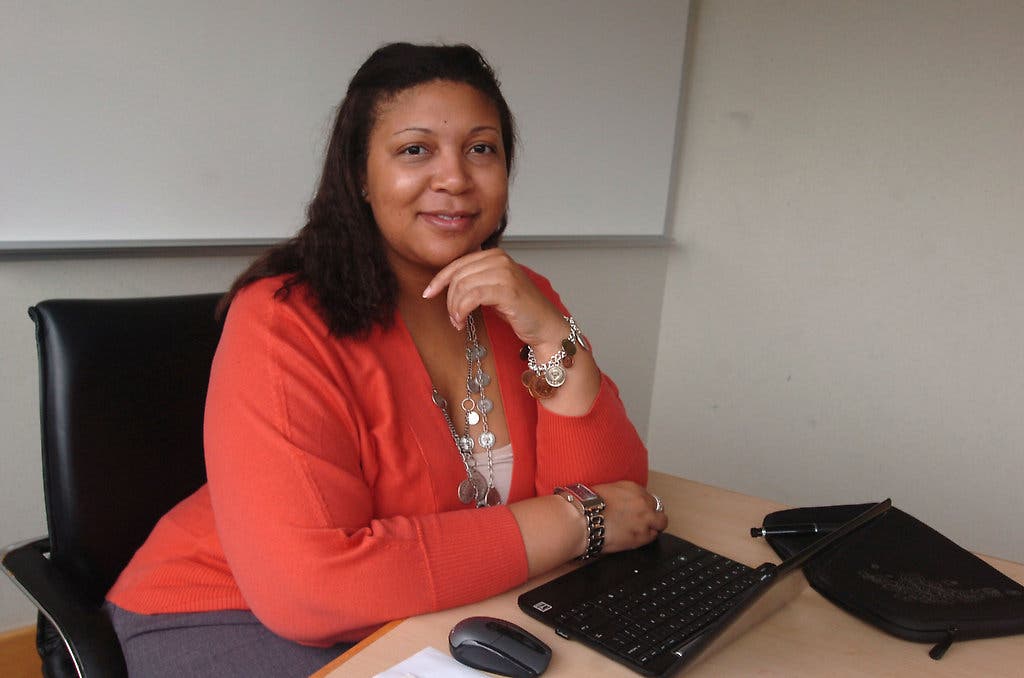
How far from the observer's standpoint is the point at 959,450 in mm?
2453

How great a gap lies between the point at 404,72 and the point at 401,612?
740 millimetres

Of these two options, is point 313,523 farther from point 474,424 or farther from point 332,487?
point 474,424

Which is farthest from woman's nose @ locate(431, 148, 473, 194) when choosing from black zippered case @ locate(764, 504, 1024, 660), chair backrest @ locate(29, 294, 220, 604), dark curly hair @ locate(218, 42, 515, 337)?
black zippered case @ locate(764, 504, 1024, 660)

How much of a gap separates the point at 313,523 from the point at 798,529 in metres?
0.65

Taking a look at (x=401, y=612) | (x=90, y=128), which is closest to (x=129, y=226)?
(x=90, y=128)

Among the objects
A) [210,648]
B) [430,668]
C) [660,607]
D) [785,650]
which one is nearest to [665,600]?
[660,607]

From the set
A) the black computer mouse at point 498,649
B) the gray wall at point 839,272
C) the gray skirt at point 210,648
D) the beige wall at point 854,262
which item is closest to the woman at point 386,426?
the gray skirt at point 210,648

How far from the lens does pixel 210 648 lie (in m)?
1.00

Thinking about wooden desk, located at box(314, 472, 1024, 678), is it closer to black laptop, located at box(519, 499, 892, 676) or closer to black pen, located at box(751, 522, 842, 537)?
black laptop, located at box(519, 499, 892, 676)

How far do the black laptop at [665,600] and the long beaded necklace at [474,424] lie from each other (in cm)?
22

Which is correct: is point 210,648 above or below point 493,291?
below

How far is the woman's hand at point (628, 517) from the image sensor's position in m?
1.05

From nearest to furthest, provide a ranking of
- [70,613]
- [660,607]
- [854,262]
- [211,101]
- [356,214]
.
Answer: [660,607], [70,613], [356,214], [211,101], [854,262]

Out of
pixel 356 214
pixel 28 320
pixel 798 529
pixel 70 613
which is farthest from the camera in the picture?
pixel 28 320
